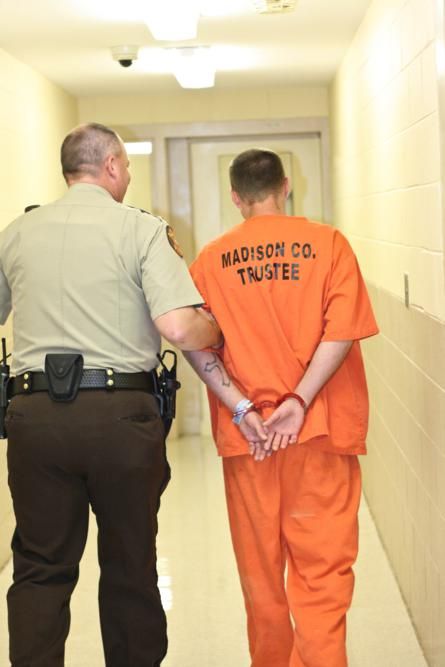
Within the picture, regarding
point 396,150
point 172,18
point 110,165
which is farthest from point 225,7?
point 110,165

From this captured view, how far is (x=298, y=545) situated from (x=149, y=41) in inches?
107

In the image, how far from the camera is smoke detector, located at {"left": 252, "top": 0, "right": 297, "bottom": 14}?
3.53m

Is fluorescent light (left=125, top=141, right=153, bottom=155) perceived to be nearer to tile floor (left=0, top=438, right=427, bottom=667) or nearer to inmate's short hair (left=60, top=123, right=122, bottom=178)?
tile floor (left=0, top=438, right=427, bottom=667)

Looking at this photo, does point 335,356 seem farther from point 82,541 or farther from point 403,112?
point 403,112

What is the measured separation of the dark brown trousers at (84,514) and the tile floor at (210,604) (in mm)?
642

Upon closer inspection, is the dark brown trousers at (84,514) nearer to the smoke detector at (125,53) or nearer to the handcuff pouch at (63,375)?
the handcuff pouch at (63,375)

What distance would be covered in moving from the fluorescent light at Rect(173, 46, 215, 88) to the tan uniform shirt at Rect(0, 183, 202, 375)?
2.47 m

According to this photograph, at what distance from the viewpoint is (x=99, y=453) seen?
2.40 m

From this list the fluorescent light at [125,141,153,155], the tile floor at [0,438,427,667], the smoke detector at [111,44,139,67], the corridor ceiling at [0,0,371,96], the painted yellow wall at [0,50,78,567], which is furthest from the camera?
the fluorescent light at [125,141,153,155]

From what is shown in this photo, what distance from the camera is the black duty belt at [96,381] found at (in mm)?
2412

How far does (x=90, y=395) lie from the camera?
241cm

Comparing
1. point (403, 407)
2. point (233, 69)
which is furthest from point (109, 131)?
point (233, 69)

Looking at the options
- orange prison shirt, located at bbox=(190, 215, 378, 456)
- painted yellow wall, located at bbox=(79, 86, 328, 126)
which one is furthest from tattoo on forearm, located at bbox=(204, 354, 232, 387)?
painted yellow wall, located at bbox=(79, 86, 328, 126)

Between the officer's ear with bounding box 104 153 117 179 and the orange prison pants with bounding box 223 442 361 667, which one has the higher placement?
the officer's ear with bounding box 104 153 117 179
